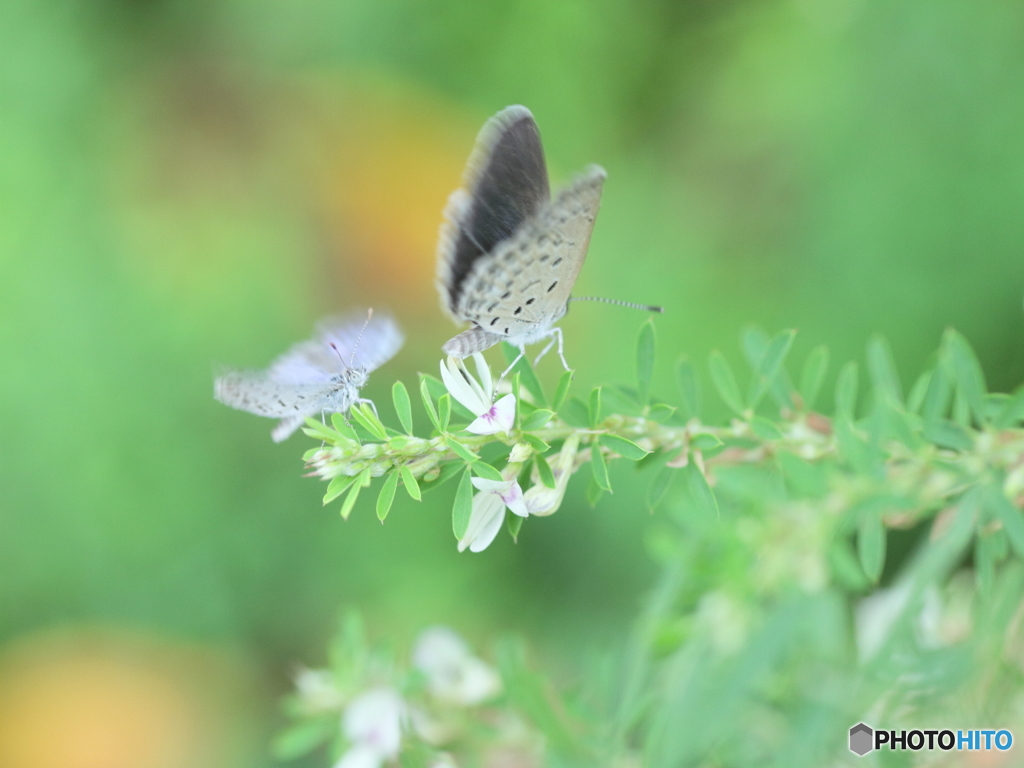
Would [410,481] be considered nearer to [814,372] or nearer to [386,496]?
[386,496]

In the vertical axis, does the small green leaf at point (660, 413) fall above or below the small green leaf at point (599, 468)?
above

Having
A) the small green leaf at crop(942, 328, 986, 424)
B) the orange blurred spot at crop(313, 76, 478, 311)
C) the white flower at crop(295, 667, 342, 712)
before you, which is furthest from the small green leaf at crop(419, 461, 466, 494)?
the orange blurred spot at crop(313, 76, 478, 311)

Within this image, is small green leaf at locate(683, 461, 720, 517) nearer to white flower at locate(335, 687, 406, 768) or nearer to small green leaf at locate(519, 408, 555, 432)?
small green leaf at locate(519, 408, 555, 432)

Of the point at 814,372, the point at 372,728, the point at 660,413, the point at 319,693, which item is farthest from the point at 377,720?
the point at 814,372

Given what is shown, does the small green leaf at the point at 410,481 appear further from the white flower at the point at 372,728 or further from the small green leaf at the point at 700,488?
the white flower at the point at 372,728

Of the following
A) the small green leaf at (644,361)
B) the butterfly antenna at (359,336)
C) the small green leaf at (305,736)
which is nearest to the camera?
the small green leaf at (644,361)

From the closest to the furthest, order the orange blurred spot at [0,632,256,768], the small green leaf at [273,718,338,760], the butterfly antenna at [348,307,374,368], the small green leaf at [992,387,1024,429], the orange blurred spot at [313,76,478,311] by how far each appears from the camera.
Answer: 1. the small green leaf at [992,387,1024,429]
2. the butterfly antenna at [348,307,374,368]
3. the small green leaf at [273,718,338,760]
4. the orange blurred spot at [0,632,256,768]
5. the orange blurred spot at [313,76,478,311]

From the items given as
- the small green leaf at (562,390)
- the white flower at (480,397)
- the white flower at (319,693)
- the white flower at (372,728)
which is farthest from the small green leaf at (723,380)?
the white flower at (319,693)
